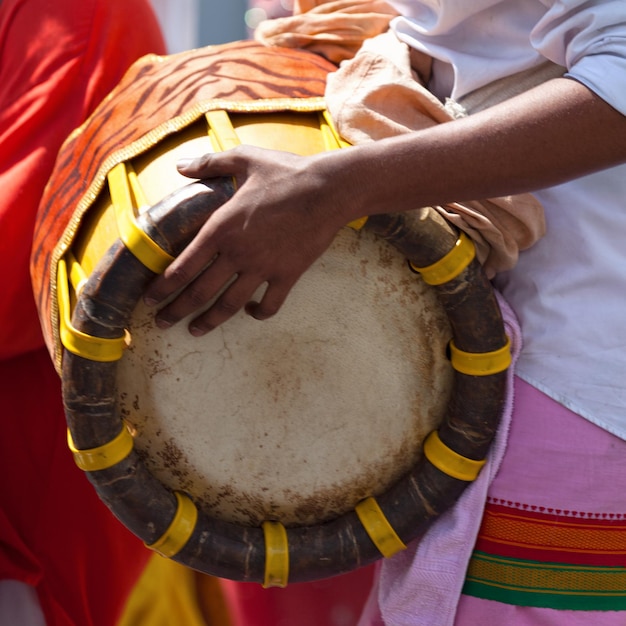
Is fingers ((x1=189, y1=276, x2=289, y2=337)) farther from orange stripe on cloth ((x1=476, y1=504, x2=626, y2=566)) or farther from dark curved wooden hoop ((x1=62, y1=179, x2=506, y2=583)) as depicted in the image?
orange stripe on cloth ((x1=476, y1=504, x2=626, y2=566))

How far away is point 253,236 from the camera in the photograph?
951mm

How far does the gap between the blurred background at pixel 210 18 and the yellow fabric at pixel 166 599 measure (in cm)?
152

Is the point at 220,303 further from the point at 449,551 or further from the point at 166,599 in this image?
the point at 166,599

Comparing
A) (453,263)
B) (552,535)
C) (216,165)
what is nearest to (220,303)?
(216,165)

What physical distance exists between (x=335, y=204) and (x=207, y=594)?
4.01 feet

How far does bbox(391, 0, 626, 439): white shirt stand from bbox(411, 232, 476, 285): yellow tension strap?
0.35ft

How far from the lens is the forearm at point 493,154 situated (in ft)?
3.01

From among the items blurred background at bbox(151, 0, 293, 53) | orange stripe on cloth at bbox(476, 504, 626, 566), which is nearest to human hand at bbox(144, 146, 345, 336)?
Answer: orange stripe on cloth at bbox(476, 504, 626, 566)

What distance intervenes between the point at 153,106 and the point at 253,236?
319 mm

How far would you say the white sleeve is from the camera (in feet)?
2.94

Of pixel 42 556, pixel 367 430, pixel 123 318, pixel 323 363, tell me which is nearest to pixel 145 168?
pixel 123 318

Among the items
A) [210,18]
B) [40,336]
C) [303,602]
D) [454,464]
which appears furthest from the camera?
[210,18]

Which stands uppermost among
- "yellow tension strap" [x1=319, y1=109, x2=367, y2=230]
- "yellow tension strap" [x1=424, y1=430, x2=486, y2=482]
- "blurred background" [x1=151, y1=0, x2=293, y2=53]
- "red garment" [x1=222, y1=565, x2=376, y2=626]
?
"yellow tension strap" [x1=319, y1=109, x2=367, y2=230]

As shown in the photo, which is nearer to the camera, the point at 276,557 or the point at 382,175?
the point at 382,175
